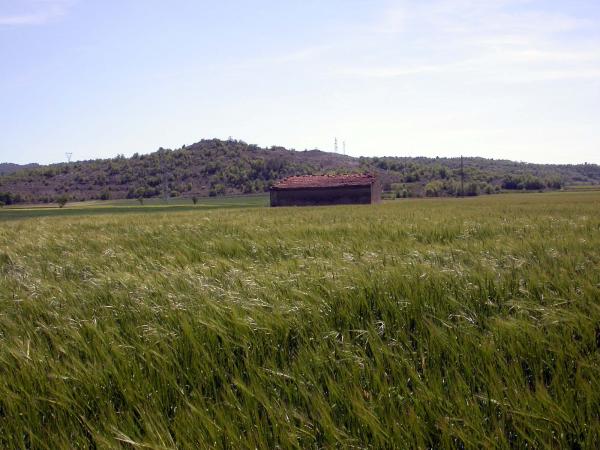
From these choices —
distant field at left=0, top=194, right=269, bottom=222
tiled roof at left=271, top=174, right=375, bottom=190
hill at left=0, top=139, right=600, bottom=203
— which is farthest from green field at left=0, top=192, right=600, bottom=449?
hill at left=0, top=139, right=600, bottom=203

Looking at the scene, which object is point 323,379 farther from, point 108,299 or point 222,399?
point 108,299

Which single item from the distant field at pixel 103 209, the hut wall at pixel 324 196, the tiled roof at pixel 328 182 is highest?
the tiled roof at pixel 328 182

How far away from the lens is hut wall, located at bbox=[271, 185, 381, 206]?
5822 cm

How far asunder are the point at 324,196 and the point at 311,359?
187 feet

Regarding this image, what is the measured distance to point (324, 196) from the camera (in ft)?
196

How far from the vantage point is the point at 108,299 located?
4012 millimetres

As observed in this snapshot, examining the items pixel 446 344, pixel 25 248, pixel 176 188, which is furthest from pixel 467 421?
pixel 176 188

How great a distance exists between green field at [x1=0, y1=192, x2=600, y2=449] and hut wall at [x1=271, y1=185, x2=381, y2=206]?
54.0 metres

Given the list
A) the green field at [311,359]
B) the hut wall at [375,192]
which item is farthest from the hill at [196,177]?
the green field at [311,359]

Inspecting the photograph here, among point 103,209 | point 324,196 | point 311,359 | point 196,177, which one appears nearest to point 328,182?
point 324,196

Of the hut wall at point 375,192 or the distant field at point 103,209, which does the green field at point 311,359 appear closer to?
the distant field at point 103,209

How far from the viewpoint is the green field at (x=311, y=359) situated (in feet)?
7.31

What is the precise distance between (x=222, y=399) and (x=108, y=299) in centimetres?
177

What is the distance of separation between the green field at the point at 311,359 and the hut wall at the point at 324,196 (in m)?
54.0
